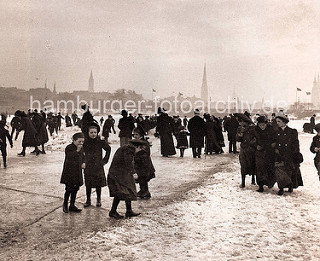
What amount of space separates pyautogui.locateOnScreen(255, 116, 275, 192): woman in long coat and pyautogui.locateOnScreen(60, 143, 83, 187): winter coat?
12.3 ft

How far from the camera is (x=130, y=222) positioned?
4926 millimetres

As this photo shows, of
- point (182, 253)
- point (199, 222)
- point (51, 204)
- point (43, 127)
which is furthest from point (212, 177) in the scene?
point (43, 127)

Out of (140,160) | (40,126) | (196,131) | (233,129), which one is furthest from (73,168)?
(233,129)

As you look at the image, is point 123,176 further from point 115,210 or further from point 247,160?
point 247,160

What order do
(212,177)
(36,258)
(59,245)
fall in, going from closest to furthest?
1. (36,258)
2. (59,245)
3. (212,177)

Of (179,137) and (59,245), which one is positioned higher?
(179,137)

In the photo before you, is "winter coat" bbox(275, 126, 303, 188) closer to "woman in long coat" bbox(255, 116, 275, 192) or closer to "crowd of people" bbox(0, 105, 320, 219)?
"crowd of people" bbox(0, 105, 320, 219)

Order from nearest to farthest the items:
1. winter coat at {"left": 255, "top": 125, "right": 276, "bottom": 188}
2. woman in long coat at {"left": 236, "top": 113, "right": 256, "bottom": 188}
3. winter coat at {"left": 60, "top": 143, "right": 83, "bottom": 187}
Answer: winter coat at {"left": 60, "top": 143, "right": 83, "bottom": 187} → winter coat at {"left": 255, "top": 125, "right": 276, "bottom": 188} → woman in long coat at {"left": 236, "top": 113, "right": 256, "bottom": 188}

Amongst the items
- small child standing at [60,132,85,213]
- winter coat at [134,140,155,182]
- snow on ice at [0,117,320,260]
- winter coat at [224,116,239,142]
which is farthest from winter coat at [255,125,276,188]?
winter coat at [224,116,239,142]

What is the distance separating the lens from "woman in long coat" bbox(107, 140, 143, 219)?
5008 millimetres

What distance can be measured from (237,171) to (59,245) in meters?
6.52

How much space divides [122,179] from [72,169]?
895 mm

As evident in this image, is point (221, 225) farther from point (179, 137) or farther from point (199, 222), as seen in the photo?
point (179, 137)

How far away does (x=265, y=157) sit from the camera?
6965mm
